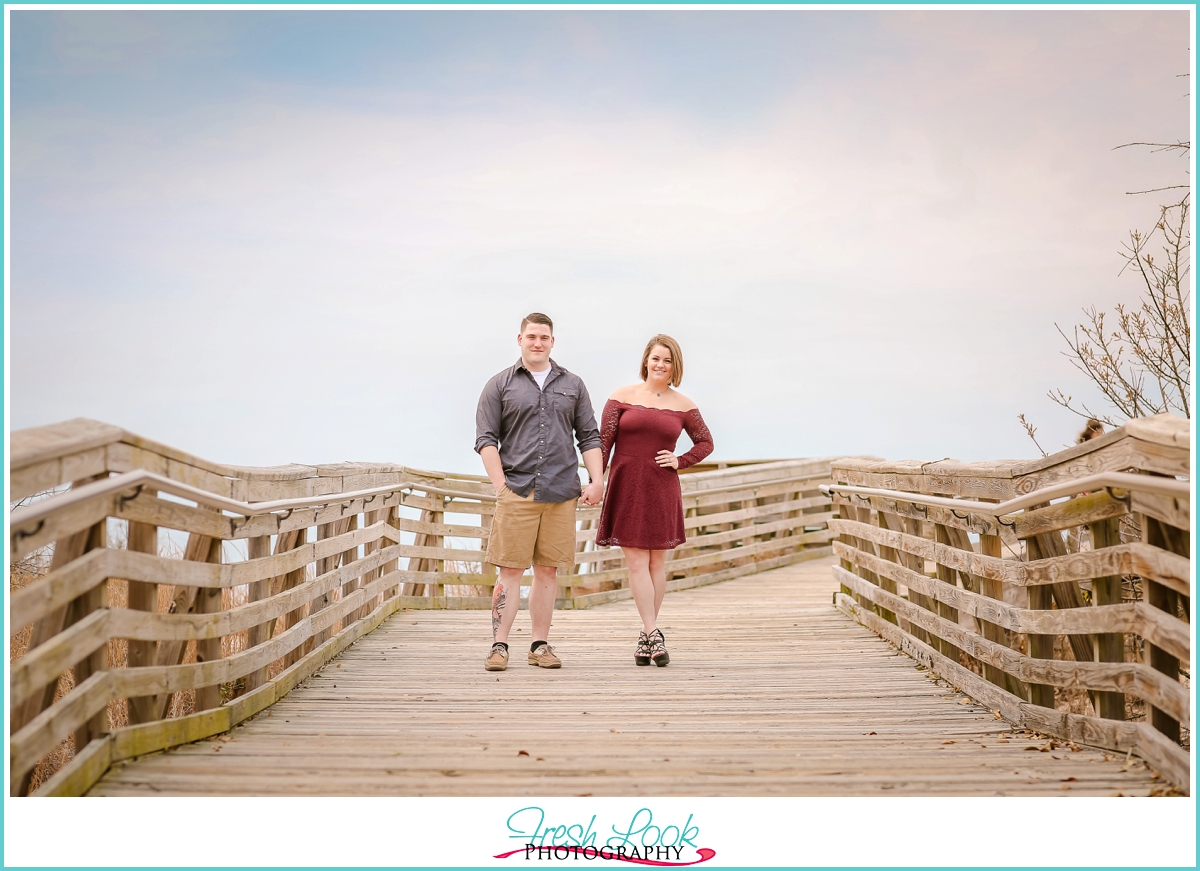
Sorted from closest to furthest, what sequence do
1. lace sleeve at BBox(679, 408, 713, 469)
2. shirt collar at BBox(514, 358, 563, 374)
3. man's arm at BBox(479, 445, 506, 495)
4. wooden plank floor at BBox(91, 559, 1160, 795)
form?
wooden plank floor at BBox(91, 559, 1160, 795) < man's arm at BBox(479, 445, 506, 495) < shirt collar at BBox(514, 358, 563, 374) < lace sleeve at BBox(679, 408, 713, 469)

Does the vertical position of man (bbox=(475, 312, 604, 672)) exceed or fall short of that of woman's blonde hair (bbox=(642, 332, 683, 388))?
it falls short

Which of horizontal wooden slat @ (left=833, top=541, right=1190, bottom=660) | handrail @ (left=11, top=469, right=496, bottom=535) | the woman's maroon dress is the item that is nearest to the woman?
the woman's maroon dress

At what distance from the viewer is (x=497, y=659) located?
15.7 ft

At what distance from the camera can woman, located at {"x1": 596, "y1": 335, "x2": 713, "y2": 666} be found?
4.95 metres

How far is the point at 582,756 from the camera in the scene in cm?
321

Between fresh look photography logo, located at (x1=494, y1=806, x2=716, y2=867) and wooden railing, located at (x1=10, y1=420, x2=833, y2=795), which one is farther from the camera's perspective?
fresh look photography logo, located at (x1=494, y1=806, x2=716, y2=867)

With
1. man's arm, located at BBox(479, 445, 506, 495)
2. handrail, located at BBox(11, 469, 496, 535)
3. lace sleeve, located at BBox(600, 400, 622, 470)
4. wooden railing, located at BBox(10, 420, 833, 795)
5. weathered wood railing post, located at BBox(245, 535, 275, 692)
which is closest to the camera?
handrail, located at BBox(11, 469, 496, 535)

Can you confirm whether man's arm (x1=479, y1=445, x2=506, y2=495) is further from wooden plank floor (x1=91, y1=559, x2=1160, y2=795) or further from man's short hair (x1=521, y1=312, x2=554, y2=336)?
wooden plank floor (x1=91, y1=559, x2=1160, y2=795)

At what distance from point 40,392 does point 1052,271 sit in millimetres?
13611

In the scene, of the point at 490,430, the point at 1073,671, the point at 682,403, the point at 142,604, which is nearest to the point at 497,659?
the point at 490,430

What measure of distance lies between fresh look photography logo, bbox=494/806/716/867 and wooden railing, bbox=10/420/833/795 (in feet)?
4.17

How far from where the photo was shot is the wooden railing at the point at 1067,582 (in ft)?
9.35

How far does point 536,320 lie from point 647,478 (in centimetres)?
101

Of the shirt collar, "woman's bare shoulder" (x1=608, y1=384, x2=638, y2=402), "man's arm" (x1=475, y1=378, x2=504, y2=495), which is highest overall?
the shirt collar
